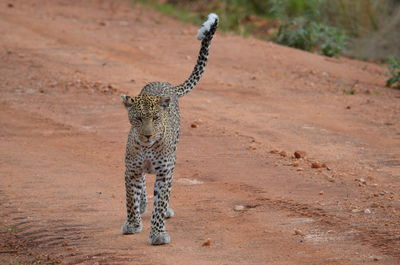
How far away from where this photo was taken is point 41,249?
895 cm

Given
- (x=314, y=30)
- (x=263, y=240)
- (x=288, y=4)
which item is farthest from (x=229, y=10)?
(x=263, y=240)

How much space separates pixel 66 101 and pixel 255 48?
5816 mm

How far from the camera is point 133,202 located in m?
9.05

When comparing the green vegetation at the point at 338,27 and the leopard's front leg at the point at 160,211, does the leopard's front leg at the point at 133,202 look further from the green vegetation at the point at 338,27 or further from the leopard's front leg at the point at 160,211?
the green vegetation at the point at 338,27

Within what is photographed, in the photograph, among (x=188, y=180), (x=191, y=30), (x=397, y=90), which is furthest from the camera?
(x=191, y=30)

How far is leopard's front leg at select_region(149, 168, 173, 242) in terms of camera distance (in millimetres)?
8734

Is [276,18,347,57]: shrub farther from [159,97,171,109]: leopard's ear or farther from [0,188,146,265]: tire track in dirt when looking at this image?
[159,97,171,109]: leopard's ear

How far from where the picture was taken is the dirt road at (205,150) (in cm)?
885

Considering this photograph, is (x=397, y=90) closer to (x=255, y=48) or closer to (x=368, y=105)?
(x=368, y=105)

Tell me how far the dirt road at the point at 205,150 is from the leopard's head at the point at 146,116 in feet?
3.48

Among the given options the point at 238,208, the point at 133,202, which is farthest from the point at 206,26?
the point at 133,202

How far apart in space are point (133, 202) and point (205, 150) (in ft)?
11.9

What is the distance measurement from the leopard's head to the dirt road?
1.06 meters

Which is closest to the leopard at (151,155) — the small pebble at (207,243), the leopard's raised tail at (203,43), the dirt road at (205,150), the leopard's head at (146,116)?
the leopard's head at (146,116)
